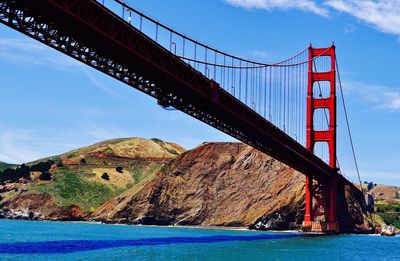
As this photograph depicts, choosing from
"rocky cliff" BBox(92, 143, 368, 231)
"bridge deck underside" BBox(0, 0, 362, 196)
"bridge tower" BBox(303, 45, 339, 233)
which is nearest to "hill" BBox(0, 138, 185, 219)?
Result: "rocky cliff" BBox(92, 143, 368, 231)

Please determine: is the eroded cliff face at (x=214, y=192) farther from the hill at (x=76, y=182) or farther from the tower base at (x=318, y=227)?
the tower base at (x=318, y=227)

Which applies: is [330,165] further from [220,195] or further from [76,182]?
[76,182]

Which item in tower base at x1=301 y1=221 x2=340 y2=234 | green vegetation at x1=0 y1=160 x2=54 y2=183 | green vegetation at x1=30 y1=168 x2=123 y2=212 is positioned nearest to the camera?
tower base at x1=301 y1=221 x2=340 y2=234

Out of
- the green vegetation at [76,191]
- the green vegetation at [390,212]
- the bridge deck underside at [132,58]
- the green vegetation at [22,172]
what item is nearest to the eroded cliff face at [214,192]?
the green vegetation at [76,191]

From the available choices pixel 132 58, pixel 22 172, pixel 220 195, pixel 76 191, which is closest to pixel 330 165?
pixel 220 195

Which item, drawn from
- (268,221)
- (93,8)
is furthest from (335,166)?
(93,8)

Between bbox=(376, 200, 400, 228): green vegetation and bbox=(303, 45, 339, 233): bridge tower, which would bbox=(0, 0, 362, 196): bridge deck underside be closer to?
bbox=(303, 45, 339, 233): bridge tower

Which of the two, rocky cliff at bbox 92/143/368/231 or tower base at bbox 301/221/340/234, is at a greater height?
rocky cliff at bbox 92/143/368/231

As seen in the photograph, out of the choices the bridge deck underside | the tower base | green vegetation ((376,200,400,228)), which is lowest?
the tower base
